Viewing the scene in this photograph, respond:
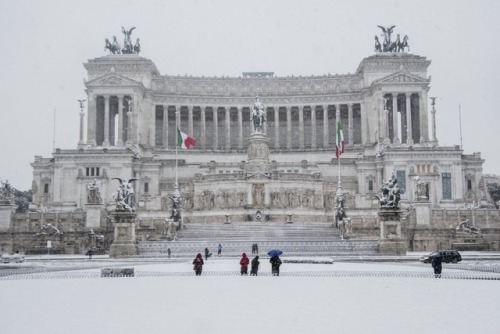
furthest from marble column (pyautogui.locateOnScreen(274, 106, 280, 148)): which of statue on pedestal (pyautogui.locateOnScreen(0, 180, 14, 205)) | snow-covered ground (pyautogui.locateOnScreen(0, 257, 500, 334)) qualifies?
snow-covered ground (pyautogui.locateOnScreen(0, 257, 500, 334))

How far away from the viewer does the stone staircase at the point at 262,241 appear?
56562mm

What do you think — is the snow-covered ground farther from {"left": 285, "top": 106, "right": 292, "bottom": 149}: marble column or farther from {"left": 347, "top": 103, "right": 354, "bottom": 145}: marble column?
{"left": 347, "top": 103, "right": 354, "bottom": 145}: marble column

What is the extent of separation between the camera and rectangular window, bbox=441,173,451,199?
93.2 meters

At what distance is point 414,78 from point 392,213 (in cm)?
5983

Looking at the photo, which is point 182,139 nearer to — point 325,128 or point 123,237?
point 123,237

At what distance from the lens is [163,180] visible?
10125 centimetres

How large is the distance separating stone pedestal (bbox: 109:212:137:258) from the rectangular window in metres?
51.9

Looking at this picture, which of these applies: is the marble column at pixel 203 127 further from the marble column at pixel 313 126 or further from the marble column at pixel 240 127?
the marble column at pixel 313 126

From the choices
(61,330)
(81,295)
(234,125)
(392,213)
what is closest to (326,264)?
(392,213)

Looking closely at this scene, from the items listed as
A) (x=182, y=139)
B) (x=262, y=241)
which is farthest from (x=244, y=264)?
(x=182, y=139)

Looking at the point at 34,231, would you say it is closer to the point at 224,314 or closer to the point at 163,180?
the point at 163,180

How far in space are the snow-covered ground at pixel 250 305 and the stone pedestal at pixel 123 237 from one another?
20.9m

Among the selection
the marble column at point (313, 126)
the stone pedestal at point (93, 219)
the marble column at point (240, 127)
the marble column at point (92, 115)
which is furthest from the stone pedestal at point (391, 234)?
the marble column at point (92, 115)

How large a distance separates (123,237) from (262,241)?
12.8 m
